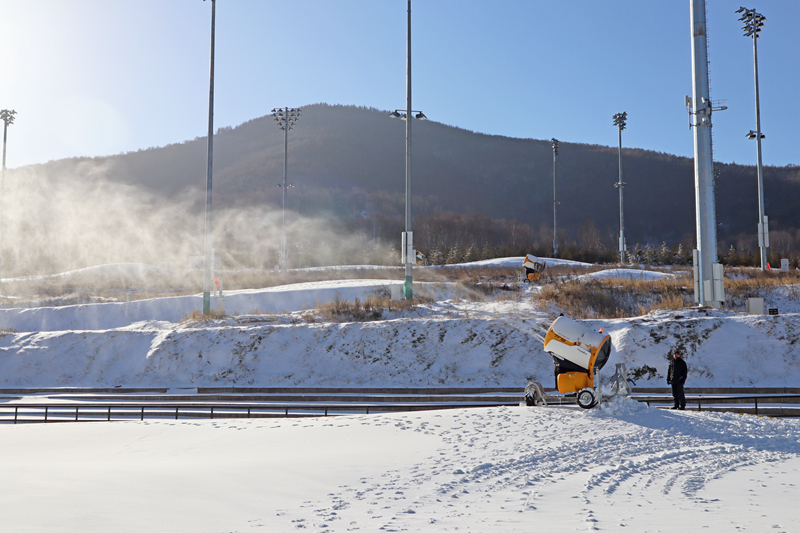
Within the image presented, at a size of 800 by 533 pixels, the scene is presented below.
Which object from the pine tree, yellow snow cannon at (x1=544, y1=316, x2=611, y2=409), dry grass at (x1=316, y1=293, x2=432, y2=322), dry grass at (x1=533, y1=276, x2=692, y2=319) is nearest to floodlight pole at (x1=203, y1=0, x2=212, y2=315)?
dry grass at (x1=316, y1=293, x2=432, y2=322)

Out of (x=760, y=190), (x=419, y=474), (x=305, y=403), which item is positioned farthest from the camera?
(x=760, y=190)

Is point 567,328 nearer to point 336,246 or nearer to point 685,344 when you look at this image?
point 685,344

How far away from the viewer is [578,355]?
11.1 metres

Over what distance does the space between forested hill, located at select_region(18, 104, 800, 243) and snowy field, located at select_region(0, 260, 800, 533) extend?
339 feet

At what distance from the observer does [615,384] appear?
37.0ft

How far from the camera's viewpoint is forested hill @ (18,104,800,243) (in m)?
136

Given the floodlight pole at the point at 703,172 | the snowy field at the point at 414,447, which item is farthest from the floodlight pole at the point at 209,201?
the floodlight pole at the point at 703,172

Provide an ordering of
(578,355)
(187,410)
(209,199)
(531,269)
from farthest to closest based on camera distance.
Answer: (531,269), (209,199), (187,410), (578,355)

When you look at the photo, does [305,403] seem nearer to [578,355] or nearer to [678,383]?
[578,355]

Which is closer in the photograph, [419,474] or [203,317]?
[419,474]

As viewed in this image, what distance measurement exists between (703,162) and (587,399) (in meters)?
14.6

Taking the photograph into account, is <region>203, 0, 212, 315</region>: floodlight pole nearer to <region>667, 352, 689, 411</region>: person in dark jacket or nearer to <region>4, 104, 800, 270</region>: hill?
<region>667, 352, 689, 411</region>: person in dark jacket

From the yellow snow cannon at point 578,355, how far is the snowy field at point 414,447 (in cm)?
42

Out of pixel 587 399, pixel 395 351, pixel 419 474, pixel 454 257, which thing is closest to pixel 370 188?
pixel 454 257
